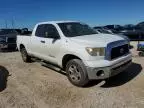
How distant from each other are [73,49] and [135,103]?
7.04ft

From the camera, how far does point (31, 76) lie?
7445 millimetres

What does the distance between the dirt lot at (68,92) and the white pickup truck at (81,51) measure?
1.34ft

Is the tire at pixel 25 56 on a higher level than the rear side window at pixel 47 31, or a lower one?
lower

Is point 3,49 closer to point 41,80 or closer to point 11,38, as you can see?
point 11,38

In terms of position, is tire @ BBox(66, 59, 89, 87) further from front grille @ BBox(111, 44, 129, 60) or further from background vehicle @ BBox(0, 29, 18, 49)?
background vehicle @ BBox(0, 29, 18, 49)

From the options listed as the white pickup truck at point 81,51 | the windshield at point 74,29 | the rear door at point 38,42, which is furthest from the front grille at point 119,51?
the rear door at point 38,42

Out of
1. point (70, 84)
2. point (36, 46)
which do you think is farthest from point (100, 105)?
point (36, 46)

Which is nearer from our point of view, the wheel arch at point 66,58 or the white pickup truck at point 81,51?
the white pickup truck at point 81,51

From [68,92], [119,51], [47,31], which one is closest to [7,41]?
[47,31]

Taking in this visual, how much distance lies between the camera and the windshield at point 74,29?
670 centimetres

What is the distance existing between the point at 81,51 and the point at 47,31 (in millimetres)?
2180

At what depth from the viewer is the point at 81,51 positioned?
5684 millimetres

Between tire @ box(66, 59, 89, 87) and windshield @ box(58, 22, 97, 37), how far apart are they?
1.01m

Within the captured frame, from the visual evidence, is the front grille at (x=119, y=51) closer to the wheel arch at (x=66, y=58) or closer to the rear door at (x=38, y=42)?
→ the wheel arch at (x=66, y=58)
